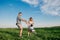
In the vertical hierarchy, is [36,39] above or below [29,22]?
below

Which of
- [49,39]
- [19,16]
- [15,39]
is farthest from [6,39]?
[49,39]

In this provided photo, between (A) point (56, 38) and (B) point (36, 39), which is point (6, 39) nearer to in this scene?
(B) point (36, 39)

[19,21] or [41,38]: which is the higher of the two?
[19,21]

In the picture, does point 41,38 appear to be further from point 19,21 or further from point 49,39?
point 19,21

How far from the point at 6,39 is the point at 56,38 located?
185 inches

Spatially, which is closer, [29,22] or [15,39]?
[15,39]

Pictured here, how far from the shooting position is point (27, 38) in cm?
2284

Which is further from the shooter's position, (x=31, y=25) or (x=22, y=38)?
(x=31, y=25)

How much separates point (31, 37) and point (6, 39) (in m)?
2.52

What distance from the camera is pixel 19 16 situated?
2323cm

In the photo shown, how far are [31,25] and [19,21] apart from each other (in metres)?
1.78

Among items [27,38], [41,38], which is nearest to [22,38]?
[27,38]

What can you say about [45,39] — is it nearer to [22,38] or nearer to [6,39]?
[22,38]

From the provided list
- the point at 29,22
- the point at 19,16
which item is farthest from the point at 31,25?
the point at 19,16
